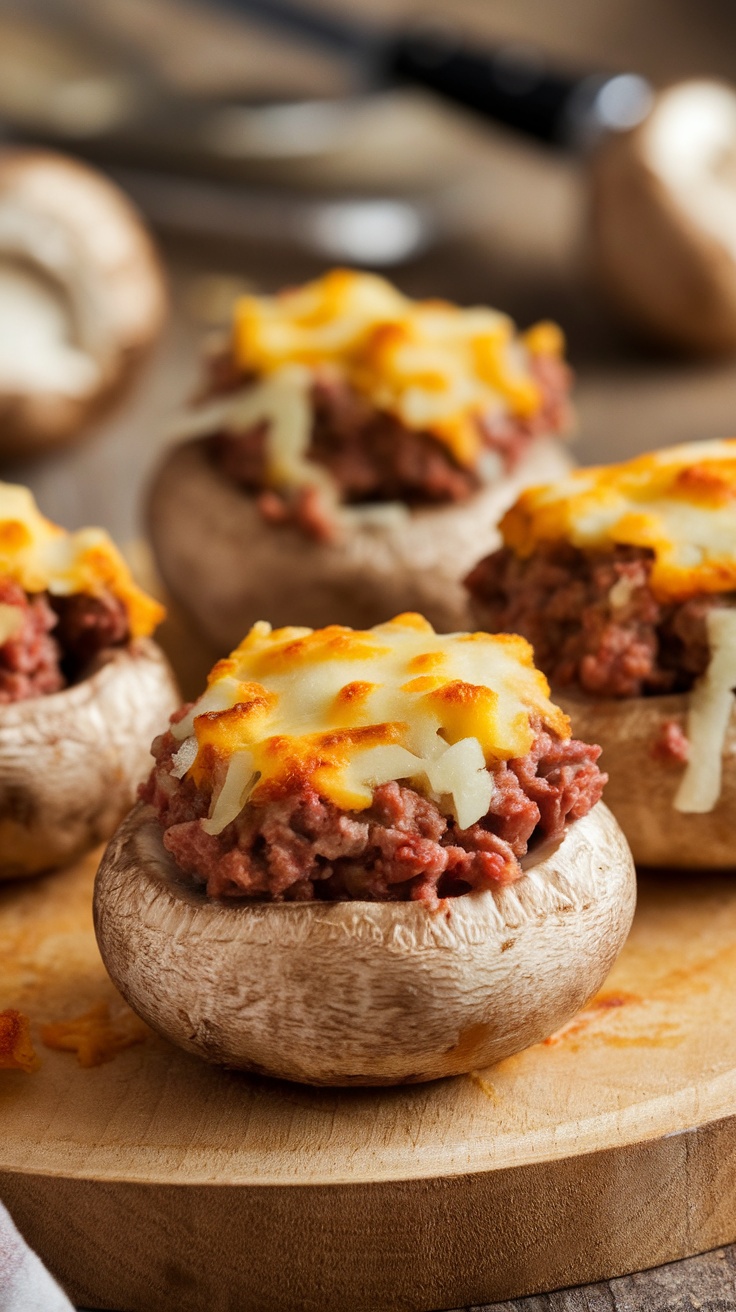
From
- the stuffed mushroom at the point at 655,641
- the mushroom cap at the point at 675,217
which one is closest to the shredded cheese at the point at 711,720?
the stuffed mushroom at the point at 655,641

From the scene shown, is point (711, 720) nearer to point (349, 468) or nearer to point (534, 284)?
point (349, 468)

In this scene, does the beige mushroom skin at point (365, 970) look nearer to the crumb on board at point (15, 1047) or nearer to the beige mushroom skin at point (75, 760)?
the crumb on board at point (15, 1047)

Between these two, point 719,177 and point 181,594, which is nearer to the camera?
point 181,594

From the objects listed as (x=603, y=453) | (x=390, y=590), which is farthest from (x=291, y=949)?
(x=603, y=453)

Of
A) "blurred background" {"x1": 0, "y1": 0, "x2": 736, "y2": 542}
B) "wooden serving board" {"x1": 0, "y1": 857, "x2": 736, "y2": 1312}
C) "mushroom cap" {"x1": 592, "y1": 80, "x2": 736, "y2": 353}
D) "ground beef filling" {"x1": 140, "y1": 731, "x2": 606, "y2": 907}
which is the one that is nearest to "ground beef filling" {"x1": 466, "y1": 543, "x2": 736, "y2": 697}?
"ground beef filling" {"x1": 140, "y1": 731, "x2": 606, "y2": 907}

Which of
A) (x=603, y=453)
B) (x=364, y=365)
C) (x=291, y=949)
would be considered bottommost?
(x=603, y=453)

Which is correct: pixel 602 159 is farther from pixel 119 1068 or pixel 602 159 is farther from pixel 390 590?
pixel 119 1068
